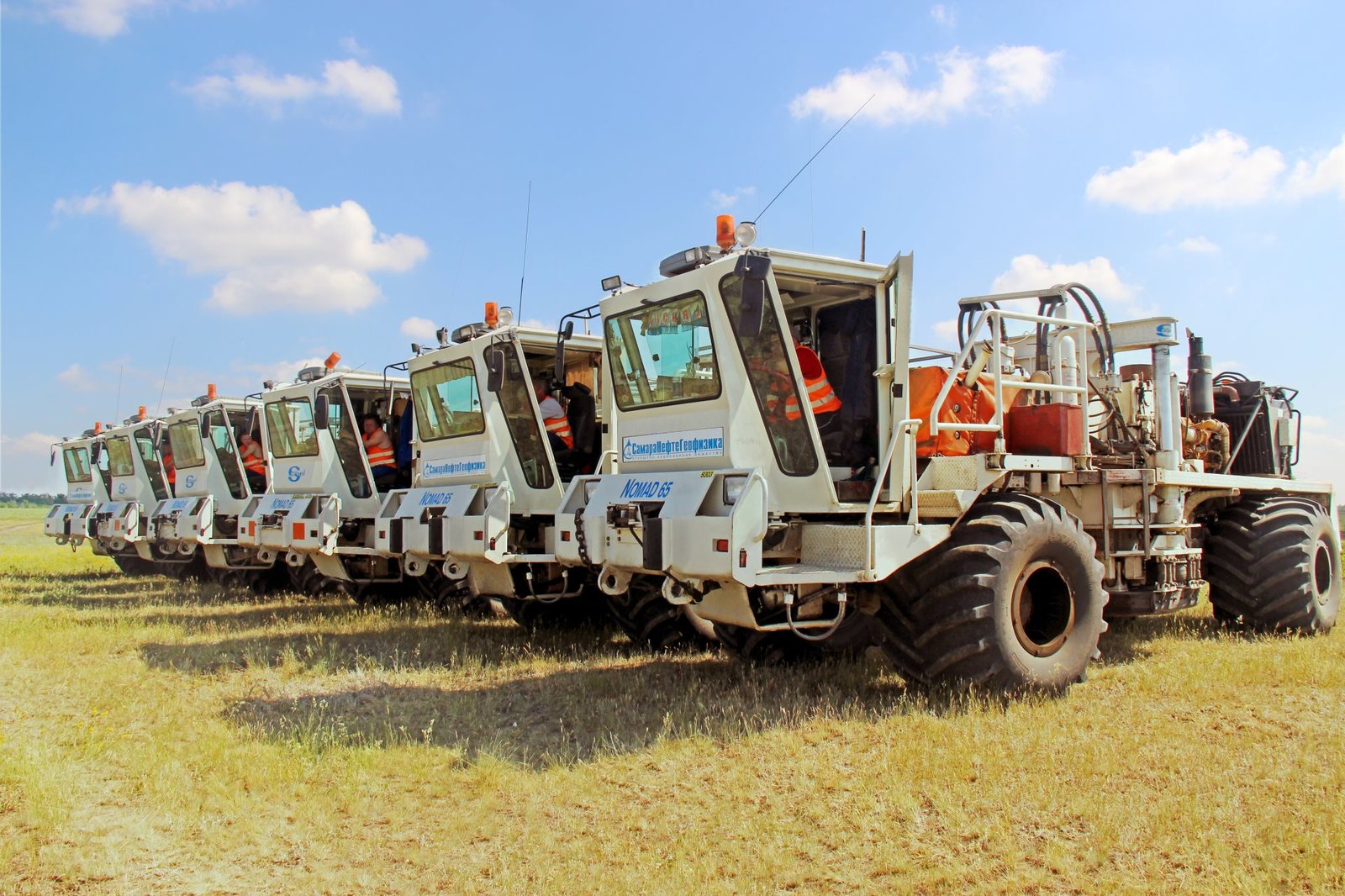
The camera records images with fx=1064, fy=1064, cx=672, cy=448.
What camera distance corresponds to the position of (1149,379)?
8867 millimetres

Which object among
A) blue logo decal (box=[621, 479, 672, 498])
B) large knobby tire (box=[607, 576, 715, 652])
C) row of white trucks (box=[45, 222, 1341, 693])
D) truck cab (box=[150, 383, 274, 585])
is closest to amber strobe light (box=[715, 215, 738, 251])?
row of white trucks (box=[45, 222, 1341, 693])

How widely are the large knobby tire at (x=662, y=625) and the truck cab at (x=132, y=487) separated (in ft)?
34.7

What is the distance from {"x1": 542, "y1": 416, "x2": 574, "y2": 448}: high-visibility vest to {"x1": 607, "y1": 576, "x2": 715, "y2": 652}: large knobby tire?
1.74 metres

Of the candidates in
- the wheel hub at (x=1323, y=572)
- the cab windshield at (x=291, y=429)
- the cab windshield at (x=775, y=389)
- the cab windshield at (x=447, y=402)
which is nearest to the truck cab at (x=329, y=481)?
the cab windshield at (x=291, y=429)

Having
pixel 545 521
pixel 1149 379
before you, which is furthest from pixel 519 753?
pixel 1149 379

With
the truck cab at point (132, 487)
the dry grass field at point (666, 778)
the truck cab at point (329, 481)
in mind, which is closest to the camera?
the dry grass field at point (666, 778)

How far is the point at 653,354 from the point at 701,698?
88.9 inches

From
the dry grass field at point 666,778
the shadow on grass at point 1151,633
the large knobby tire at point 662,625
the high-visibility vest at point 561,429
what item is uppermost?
the high-visibility vest at point 561,429

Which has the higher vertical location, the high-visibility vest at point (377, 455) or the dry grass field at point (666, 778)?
the high-visibility vest at point (377, 455)

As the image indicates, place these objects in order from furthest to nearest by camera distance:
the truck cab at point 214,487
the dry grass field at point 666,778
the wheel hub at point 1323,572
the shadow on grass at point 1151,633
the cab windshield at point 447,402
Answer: the truck cab at point 214,487 → the cab windshield at point 447,402 → the wheel hub at point 1323,572 → the shadow on grass at point 1151,633 → the dry grass field at point 666,778

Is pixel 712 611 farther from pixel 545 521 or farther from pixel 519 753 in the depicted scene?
pixel 545 521

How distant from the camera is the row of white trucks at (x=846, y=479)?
6.28 meters

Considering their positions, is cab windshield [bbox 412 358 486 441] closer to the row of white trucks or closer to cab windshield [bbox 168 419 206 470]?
the row of white trucks

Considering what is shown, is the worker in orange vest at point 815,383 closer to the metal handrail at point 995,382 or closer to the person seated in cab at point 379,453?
the metal handrail at point 995,382
